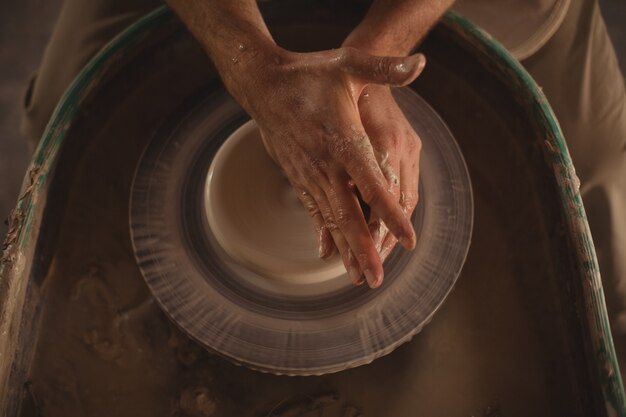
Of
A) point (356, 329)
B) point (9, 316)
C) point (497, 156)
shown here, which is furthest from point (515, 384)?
point (9, 316)

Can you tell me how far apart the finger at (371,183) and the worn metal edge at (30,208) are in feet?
2.16

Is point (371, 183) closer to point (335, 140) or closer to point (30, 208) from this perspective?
point (335, 140)

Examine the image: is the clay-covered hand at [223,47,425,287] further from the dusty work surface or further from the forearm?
the dusty work surface

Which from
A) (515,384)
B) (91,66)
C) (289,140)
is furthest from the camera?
(91,66)

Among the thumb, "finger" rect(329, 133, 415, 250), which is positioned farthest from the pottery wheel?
the thumb

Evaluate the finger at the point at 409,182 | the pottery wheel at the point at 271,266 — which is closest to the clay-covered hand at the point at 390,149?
the finger at the point at 409,182

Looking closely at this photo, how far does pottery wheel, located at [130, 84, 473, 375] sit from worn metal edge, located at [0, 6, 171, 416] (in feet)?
0.65

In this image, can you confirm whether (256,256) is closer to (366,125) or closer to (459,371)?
(366,125)

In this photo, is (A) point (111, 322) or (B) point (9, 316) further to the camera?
(A) point (111, 322)

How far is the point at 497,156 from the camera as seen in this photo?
130cm

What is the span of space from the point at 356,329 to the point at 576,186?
0.55 metres

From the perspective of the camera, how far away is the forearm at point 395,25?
119 centimetres

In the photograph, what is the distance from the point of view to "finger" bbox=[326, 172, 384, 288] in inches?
36.1

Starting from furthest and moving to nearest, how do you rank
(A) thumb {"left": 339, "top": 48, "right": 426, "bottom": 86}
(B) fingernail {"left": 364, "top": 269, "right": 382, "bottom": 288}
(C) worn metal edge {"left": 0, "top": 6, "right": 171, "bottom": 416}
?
(C) worn metal edge {"left": 0, "top": 6, "right": 171, "bottom": 416}, (B) fingernail {"left": 364, "top": 269, "right": 382, "bottom": 288}, (A) thumb {"left": 339, "top": 48, "right": 426, "bottom": 86}
